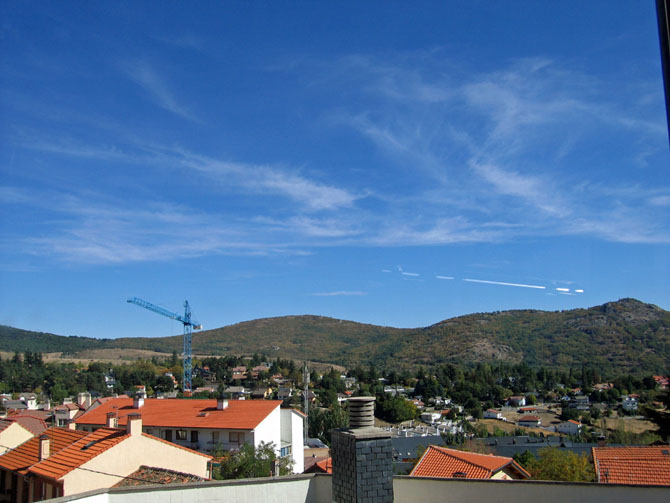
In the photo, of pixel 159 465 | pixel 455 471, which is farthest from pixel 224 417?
pixel 455 471

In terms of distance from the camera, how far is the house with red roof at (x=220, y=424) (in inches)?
954

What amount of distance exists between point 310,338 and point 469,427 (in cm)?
5667

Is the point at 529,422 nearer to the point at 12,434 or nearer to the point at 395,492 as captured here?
the point at 12,434

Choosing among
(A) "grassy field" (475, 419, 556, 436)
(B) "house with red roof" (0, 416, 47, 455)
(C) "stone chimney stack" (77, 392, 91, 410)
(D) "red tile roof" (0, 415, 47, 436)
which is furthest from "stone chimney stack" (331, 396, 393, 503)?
(A) "grassy field" (475, 419, 556, 436)

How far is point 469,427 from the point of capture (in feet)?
196

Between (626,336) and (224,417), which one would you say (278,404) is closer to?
(224,417)

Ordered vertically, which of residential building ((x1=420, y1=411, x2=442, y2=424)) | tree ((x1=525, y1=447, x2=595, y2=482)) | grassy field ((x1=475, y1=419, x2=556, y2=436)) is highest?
tree ((x1=525, y1=447, x2=595, y2=482))

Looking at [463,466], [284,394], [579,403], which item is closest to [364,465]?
[463,466]

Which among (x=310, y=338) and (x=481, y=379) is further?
(x=310, y=338)

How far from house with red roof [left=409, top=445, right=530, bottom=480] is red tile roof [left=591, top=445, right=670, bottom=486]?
2041mm

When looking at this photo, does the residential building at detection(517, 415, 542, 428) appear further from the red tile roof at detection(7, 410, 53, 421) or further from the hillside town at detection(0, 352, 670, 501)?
the red tile roof at detection(7, 410, 53, 421)

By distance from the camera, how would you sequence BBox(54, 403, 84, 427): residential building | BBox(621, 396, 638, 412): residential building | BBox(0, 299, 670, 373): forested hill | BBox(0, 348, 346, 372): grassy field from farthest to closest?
BBox(0, 348, 346, 372): grassy field → BBox(0, 299, 670, 373): forested hill → BBox(621, 396, 638, 412): residential building → BBox(54, 403, 84, 427): residential building

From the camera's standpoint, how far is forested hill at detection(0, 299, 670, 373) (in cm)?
6281

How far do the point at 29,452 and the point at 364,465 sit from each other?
39.9ft
